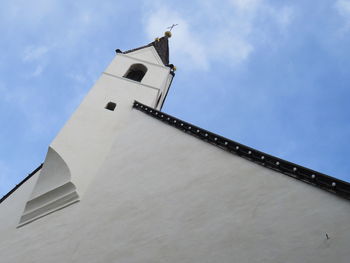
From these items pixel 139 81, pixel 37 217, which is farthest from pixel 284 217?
pixel 139 81

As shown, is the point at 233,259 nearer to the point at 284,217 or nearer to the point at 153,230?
the point at 284,217

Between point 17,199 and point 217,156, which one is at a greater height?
point 217,156

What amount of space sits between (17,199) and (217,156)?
5493 mm

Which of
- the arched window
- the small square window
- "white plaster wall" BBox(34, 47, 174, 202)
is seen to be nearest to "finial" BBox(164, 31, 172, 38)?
"white plaster wall" BBox(34, 47, 174, 202)

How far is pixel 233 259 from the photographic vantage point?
5582mm

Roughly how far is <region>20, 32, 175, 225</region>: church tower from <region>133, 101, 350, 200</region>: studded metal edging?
6.73 feet

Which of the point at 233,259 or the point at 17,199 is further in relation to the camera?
the point at 17,199

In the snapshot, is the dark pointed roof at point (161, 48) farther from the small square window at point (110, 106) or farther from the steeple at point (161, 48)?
the small square window at point (110, 106)

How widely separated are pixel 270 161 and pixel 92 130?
17.9 ft

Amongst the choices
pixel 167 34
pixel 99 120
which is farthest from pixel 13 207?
pixel 167 34

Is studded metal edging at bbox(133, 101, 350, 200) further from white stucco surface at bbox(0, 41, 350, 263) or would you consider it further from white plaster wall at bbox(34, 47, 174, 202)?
white plaster wall at bbox(34, 47, 174, 202)

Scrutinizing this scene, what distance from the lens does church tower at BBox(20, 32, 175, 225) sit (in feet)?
28.4

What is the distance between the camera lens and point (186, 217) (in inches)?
261

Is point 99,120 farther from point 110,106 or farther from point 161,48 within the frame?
point 161,48
